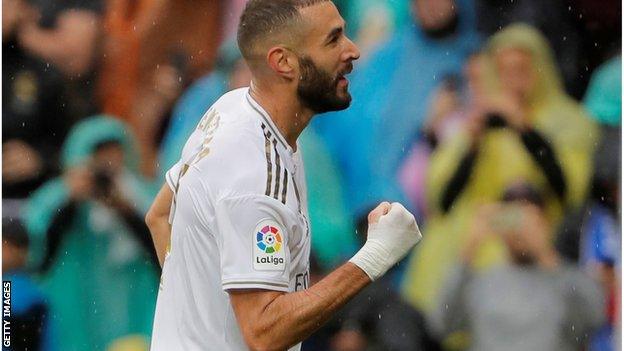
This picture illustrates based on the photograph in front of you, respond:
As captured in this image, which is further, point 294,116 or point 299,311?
point 294,116

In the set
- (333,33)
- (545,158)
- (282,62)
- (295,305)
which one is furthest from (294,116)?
(545,158)

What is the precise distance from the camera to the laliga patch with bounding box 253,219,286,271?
281 centimetres

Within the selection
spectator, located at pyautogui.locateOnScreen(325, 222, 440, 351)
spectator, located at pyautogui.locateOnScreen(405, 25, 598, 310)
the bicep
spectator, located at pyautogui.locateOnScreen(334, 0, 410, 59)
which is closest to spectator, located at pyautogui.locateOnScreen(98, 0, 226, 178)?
spectator, located at pyautogui.locateOnScreen(334, 0, 410, 59)

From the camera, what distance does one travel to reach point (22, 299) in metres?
5.10

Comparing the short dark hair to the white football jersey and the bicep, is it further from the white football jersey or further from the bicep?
the bicep

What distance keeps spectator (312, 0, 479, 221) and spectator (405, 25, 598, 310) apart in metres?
0.13

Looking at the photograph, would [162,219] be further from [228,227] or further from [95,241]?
[95,241]

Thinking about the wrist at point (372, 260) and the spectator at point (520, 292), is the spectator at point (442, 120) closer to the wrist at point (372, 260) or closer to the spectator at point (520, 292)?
the spectator at point (520, 292)

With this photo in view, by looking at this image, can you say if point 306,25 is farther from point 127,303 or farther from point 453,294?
point 127,303

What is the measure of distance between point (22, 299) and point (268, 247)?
2.53 metres

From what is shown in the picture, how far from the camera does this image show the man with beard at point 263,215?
2.82m

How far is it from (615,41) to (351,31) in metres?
0.93

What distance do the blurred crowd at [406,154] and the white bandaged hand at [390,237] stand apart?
5.54 feet

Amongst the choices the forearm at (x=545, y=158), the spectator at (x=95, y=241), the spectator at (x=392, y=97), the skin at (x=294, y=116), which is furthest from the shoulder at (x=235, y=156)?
the spectator at (x=95, y=241)
